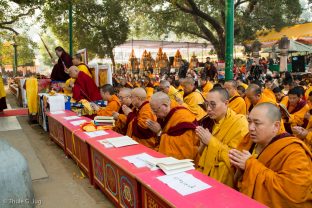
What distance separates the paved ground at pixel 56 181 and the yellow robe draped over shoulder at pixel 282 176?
212 centimetres

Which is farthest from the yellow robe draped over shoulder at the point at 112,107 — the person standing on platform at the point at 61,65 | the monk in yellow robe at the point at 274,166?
the monk in yellow robe at the point at 274,166

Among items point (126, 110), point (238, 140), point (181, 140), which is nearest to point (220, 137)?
point (238, 140)

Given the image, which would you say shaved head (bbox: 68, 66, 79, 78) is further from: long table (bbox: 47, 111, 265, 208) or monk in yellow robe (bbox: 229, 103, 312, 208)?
monk in yellow robe (bbox: 229, 103, 312, 208)

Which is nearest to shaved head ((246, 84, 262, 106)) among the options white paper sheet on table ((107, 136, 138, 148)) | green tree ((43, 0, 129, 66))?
white paper sheet on table ((107, 136, 138, 148))

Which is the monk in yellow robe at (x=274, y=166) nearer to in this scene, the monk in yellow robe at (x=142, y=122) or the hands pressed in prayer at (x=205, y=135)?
the hands pressed in prayer at (x=205, y=135)

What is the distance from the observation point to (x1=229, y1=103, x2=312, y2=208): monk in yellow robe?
2.39m

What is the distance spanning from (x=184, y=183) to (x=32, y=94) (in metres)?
7.73

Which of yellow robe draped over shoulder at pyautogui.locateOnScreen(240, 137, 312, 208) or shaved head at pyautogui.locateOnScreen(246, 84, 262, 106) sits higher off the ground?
shaved head at pyautogui.locateOnScreen(246, 84, 262, 106)

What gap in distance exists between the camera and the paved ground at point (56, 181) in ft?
13.5

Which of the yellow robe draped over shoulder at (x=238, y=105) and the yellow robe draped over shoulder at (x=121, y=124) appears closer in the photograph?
the yellow robe draped over shoulder at (x=121, y=124)

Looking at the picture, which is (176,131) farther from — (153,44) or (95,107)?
(153,44)

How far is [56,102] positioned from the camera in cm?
730

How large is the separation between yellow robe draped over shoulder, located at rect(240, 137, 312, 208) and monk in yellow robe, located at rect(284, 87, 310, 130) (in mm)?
3267

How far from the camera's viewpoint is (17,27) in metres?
23.1
